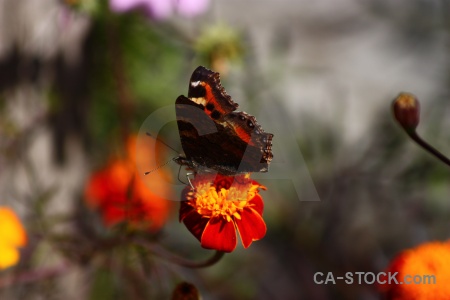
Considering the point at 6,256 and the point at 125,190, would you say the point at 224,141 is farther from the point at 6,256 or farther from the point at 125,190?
the point at 125,190

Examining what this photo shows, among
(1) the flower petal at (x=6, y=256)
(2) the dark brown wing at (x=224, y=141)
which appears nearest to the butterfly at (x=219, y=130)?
(2) the dark brown wing at (x=224, y=141)

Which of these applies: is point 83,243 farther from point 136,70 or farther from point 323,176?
point 323,176

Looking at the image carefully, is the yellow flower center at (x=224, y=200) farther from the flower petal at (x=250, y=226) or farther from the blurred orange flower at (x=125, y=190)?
the blurred orange flower at (x=125, y=190)

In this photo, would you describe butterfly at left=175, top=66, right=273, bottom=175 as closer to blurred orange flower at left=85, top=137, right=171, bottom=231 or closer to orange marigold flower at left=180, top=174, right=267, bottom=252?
orange marigold flower at left=180, top=174, right=267, bottom=252

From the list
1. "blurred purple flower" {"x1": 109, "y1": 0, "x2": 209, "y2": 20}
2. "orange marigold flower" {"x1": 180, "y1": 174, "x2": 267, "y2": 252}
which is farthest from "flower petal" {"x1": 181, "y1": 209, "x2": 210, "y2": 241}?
"blurred purple flower" {"x1": 109, "y1": 0, "x2": 209, "y2": 20}

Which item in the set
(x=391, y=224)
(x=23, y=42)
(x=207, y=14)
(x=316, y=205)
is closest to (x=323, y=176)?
(x=316, y=205)
